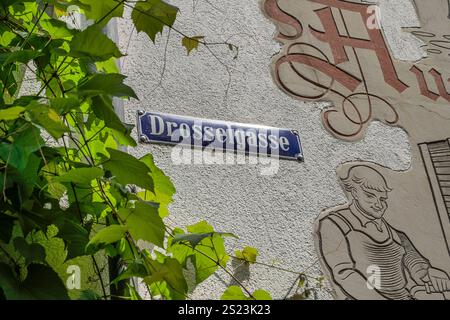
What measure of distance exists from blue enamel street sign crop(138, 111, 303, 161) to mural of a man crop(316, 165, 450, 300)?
290mm

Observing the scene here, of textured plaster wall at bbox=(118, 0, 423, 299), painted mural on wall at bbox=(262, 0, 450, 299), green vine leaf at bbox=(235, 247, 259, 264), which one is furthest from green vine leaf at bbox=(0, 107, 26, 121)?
painted mural on wall at bbox=(262, 0, 450, 299)

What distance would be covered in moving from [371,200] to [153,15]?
1.79 metres

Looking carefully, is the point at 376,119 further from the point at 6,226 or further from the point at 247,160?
the point at 6,226

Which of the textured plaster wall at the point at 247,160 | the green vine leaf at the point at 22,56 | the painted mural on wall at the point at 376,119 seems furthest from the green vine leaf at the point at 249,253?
the green vine leaf at the point at 22,56

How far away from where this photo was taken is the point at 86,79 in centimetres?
186

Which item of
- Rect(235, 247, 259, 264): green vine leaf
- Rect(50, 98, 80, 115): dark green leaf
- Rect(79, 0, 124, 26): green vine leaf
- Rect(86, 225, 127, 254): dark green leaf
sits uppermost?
Rect(79, 0, 124, 26): green vine leaf

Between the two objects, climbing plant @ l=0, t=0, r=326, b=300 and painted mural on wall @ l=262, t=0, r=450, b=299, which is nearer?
climbing plant @ l=0, t=0, r=326, b=300

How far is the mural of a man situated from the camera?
3.33m

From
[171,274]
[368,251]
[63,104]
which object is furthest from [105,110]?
[368,251]

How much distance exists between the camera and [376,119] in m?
3.86

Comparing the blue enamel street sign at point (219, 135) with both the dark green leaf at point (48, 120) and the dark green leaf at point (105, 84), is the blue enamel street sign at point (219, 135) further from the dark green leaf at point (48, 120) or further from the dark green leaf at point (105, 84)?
the dark green leaf at point (48, 120)

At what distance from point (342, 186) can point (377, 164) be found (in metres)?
0.25

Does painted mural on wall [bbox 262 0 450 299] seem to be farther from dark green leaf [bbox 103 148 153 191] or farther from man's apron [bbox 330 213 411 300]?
dark green leaf [bbox 103 148 153 191]

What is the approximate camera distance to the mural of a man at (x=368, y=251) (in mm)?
3328
